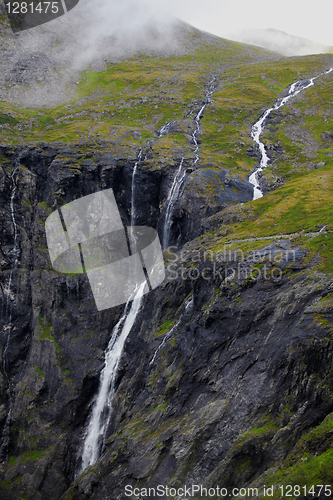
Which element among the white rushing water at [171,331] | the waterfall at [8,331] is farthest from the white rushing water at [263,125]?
the waterfall at [8,331]

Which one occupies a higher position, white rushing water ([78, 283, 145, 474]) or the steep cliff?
the steep cliff

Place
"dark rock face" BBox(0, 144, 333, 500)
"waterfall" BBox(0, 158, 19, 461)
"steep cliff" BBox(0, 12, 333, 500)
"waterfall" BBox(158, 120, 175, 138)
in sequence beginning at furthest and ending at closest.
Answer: "waterfall" BBox(158, 120, 175, 138) → "waterfall" BBox(0, 158, 19, 461) → "dark rock face" BBox(0, 144, 333, 500) → "steep cliff" BBox(0, 12, 333, 500)

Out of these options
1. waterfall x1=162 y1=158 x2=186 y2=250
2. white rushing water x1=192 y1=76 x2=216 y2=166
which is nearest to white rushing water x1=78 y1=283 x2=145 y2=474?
waterfall x1=162 y1=158 x2=186 y2=250

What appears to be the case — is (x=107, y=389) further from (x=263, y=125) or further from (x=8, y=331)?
(x=263, y=125)

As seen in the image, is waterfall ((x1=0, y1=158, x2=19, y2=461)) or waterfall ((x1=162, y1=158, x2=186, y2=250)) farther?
waterfall ((x1=162, y1=158, x2=186, y2=250))

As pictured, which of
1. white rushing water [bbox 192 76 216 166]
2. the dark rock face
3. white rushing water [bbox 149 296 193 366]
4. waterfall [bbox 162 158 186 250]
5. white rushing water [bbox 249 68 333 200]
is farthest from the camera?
white rushing water [bbox 192 76 216 166]

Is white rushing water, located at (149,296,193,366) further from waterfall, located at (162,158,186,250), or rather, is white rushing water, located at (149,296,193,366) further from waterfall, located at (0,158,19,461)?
waterfall, located at (0,158,19,461)
